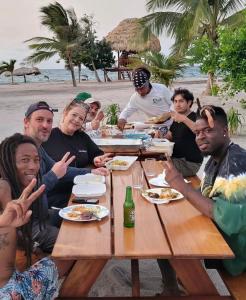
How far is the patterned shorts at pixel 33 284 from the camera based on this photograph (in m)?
2.05

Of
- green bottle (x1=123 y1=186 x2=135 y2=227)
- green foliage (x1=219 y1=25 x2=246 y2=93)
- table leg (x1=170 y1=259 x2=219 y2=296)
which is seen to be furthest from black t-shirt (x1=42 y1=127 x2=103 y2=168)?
green foliage (x1=219 y1=25 x2=246 y2=93)

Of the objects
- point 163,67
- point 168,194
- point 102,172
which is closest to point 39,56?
point 163,67

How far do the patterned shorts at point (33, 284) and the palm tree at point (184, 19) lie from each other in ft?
53.1

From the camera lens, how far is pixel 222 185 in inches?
90.0

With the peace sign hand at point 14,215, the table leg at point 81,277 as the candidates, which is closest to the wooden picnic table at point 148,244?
the table leg at point 81,277

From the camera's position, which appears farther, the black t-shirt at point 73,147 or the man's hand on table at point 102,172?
the black t-shirt at point 73,147

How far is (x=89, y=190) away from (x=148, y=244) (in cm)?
99

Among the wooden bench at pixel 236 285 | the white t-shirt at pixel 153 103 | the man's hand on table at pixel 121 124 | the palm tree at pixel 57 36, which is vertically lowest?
the wooden bench at pixel 236 285

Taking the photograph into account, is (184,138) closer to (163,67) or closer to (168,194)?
(168,194)

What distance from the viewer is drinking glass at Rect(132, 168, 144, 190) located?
10.4ft

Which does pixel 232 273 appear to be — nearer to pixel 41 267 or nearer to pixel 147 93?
pixel 41 267

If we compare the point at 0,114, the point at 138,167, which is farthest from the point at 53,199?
the point at 0,114

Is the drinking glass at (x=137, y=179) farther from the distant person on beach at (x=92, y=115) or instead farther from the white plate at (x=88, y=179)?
the distant person on beach at (x=92, y=115)

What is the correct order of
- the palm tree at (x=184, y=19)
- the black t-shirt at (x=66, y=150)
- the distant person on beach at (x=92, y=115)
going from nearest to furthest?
the black t-shirt at (x=66, y=150) < the distant person on beach at (x=92, y=115) < the palm tree at (x=184, y=19)
